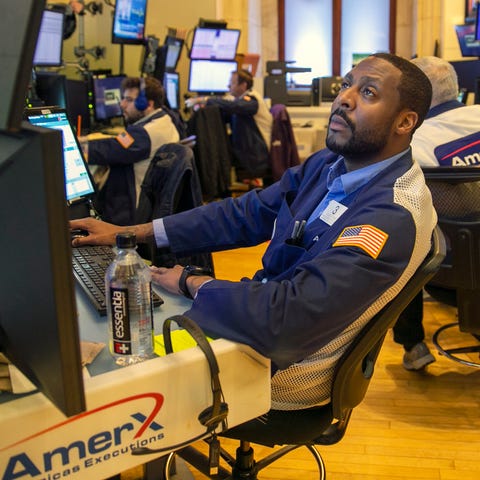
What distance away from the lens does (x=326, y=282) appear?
3.62ft

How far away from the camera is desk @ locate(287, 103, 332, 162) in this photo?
22.6 ft

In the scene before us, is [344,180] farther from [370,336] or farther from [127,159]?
[127,159]

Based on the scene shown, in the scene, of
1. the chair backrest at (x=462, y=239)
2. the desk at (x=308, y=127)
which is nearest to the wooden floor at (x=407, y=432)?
the chair backrest at (x=462, y=239)

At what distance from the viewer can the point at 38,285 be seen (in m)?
0.70

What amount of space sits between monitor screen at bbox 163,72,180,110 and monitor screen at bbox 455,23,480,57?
109 inches

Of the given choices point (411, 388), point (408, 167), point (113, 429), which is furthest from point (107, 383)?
point (411, 388)

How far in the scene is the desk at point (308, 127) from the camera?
689 centimetres

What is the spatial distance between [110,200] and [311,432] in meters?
2.45

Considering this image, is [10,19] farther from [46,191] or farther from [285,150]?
[285,150]

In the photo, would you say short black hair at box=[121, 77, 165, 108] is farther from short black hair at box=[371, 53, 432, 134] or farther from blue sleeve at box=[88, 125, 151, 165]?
short black hair at box=[371, 53, 432, 134]

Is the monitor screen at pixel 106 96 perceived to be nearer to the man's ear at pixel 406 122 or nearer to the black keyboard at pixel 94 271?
the black keyboard at pixel 94 271

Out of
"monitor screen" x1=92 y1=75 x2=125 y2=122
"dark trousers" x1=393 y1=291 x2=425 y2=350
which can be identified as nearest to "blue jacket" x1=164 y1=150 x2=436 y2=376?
"dark trousers" x1=393 y1=291 x2=425 y2=350

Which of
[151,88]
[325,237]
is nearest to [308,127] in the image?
[151,88]

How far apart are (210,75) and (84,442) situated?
6267 millimetres
